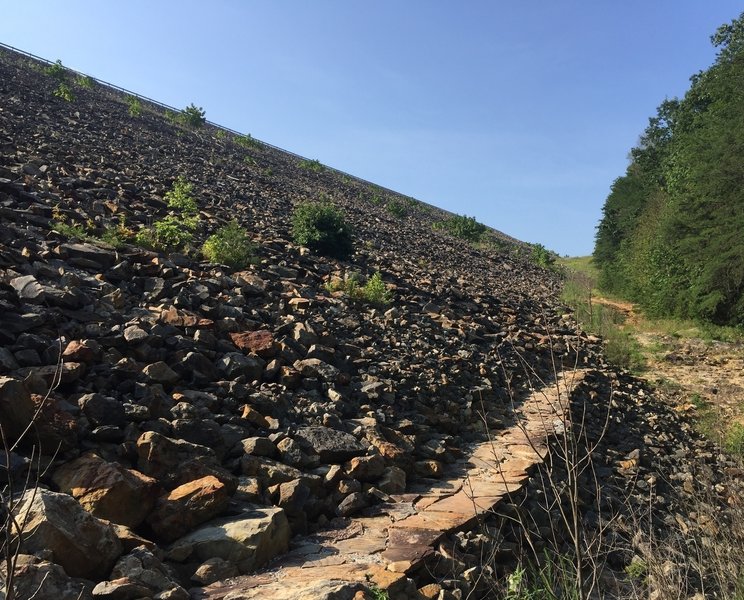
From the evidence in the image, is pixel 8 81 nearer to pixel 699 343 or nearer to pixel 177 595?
pixel 177 595

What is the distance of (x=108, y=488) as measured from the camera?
11.0ft

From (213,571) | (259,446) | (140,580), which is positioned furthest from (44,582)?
(259,446)

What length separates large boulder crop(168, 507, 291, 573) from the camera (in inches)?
133

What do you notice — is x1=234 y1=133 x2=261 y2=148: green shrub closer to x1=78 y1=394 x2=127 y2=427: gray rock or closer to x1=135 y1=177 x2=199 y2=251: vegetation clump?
x1=135 y1=177 x2=199 y2=251: vegetation clump

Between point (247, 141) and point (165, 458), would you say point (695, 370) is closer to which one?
point (165, 458)

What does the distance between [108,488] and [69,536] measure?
1.69ft

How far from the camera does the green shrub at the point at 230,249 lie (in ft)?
29.6

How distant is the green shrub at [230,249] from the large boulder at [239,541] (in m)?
6.02

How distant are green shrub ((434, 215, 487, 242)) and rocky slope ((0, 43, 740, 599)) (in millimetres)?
16243

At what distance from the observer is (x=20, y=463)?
10.9ft

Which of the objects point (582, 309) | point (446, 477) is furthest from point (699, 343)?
point (446, 477)

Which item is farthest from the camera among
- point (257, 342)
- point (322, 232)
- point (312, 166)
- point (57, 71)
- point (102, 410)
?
point (312, 166)

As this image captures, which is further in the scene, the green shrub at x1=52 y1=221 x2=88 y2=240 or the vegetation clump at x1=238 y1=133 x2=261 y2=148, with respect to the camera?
the vegetation clump at x1=238 y1=133 x2=261 y2=148

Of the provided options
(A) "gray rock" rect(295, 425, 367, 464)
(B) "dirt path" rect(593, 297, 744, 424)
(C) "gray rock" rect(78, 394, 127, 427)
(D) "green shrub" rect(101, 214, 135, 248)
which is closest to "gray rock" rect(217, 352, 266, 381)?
(A) "gray rock" rect(295, 425, 367, 464)
